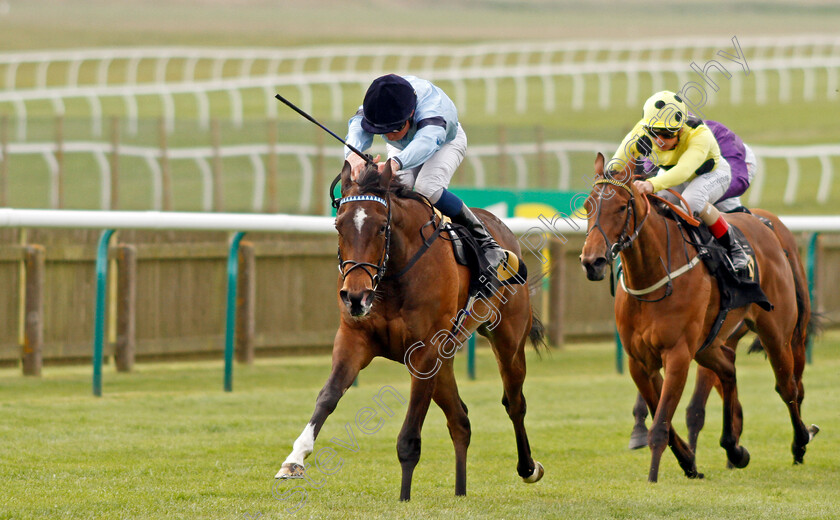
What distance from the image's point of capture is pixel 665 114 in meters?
6.19

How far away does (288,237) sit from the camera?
36.3 feet

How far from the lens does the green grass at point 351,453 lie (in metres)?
4.72

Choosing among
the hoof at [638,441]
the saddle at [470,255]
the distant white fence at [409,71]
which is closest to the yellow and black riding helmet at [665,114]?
the saddle at [470,255]

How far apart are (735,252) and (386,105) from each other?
7.97 ft

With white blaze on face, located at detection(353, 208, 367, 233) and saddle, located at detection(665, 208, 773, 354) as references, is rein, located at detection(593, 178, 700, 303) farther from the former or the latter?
white blaze on face, located at detection(353, 208, 367, 233)

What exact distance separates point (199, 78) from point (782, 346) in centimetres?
2442

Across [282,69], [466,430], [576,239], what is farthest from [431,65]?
[466,430]

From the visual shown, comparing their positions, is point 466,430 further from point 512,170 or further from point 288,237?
point 512,170

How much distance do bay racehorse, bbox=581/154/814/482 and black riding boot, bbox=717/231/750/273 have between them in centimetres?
18

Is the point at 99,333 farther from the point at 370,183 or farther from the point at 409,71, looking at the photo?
the point at 409,71

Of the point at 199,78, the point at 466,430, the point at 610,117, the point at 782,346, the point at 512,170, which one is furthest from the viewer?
the point at 199,78

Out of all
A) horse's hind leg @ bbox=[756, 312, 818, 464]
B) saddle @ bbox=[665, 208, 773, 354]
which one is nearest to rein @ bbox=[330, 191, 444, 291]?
saddle @ bbox=[665, 208, 773, 354]

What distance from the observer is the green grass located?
472 cm

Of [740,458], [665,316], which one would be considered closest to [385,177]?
[665,316]
